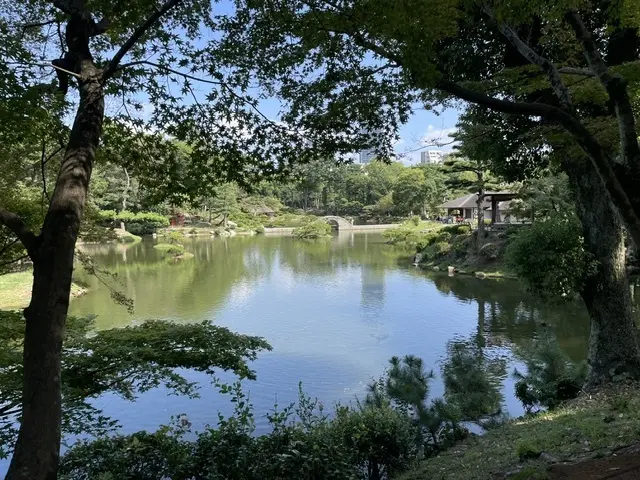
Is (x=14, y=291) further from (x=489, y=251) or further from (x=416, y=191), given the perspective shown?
(x=416, y=191)

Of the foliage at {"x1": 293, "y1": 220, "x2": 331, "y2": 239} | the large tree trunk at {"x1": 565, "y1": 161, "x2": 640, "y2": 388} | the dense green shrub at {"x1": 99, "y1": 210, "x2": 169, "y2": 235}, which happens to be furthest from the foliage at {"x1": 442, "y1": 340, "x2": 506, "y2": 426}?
the dense green shrub at {"x1": 99, "y1": 210, "x2": 169, "y2": 235}

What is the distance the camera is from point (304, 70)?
374 centimetres

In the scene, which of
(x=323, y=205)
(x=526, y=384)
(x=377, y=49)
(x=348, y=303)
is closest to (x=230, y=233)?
(x=323, y=205)

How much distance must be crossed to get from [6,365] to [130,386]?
3.21 ft

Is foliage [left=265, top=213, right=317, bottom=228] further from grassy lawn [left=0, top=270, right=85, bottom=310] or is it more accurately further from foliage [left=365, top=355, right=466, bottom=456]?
foliage [left=365, top=355, right=466, bottom=456]

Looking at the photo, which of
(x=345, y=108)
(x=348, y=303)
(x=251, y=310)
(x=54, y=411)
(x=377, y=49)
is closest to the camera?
(x=54, y=411)

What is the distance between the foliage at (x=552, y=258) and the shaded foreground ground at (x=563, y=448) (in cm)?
125

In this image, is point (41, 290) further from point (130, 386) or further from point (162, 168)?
point (130, 386)

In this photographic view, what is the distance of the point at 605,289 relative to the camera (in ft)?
18.0

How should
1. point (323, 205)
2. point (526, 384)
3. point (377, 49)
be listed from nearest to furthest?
point (377, 49) < point (526, 384) < point (323, 205)

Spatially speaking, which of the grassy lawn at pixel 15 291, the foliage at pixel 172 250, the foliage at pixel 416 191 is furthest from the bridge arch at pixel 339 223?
the grassy lawn at pixel 15 291

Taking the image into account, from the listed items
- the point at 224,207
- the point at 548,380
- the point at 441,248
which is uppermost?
the point at 224,207

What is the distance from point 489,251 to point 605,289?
15.0 meters

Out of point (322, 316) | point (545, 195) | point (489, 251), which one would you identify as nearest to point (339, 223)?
point (489, 251)
